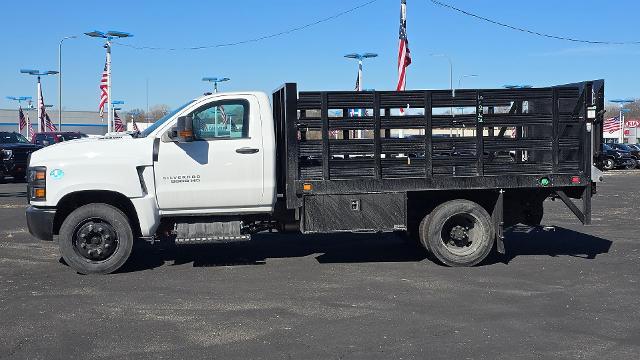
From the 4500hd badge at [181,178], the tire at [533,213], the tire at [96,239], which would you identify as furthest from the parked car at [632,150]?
the tire at [96,239]

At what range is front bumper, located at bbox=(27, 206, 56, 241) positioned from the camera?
322 inches

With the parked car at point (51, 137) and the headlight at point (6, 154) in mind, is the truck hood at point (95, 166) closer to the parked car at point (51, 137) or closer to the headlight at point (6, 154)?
the headlight at point (6, 154)

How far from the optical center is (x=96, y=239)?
836cm

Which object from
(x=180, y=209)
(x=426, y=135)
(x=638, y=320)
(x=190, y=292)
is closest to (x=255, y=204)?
(x=180, y=209)

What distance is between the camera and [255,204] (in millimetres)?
8578

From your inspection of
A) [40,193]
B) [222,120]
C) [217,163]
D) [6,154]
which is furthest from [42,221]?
[6,154]

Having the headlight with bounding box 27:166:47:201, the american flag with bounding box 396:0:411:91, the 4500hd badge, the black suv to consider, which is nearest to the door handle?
the 4500hd badge

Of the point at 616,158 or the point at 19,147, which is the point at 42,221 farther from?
the point at 616,158

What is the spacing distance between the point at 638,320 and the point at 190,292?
458cm

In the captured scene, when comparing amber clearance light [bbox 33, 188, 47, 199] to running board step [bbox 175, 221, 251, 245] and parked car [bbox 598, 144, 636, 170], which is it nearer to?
running board step [bbox 175, 221, 251, 245]

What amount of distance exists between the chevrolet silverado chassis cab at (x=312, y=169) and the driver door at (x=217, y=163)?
13 mm

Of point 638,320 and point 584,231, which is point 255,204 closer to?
point 638,320

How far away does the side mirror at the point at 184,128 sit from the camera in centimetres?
805

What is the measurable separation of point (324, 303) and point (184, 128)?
2.74 metres
